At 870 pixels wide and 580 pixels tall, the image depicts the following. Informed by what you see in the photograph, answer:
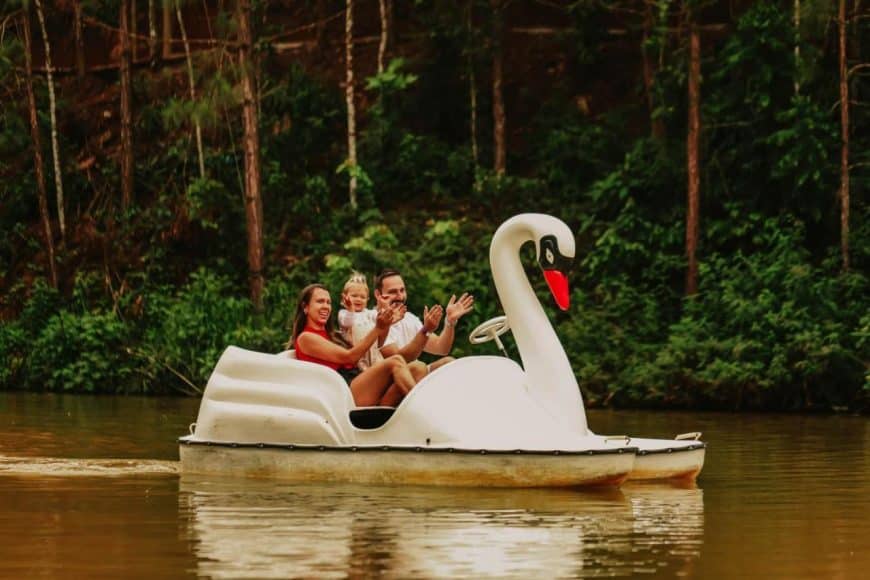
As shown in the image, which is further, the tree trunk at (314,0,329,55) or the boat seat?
the tree trunk at (314,0,329,55)

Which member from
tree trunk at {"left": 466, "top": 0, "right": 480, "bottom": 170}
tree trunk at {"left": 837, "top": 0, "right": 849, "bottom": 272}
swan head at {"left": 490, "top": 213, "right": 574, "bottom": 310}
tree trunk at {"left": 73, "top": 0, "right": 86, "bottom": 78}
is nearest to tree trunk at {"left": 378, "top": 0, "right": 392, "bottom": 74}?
tree trunk at {"left": 466, "top": 0, "right": 480, "bottom": 170}

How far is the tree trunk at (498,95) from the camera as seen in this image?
31.8 metres

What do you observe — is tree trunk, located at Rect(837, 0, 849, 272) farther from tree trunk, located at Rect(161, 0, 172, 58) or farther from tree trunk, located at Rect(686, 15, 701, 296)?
tree trunk, located at Rect(161, 0, 172, 58)

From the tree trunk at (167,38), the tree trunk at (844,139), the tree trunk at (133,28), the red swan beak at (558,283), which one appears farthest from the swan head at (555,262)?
the tree trunk at (167,38)

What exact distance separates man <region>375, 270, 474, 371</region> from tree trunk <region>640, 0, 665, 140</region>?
549 inches

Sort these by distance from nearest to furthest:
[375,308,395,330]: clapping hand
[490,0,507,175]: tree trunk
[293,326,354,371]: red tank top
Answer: [375,308,395,330]: clapping hand
[293,326,354,371]: red tank top
[490,0,507,175]: tree trunk

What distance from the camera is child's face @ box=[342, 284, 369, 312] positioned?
51.3ft

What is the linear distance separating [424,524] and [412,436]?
7.48 ft

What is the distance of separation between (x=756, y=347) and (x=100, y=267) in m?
12.7

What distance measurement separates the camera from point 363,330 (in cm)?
1570

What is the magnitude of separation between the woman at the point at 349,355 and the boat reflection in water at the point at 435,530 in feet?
3.35

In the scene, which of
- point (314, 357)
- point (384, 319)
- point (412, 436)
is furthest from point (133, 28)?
point (412, 436)

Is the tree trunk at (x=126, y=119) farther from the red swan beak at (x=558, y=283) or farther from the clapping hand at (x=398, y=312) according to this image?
the red swan beak at (x=558, y=283)

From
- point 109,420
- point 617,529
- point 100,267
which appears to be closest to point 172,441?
point 109,420
